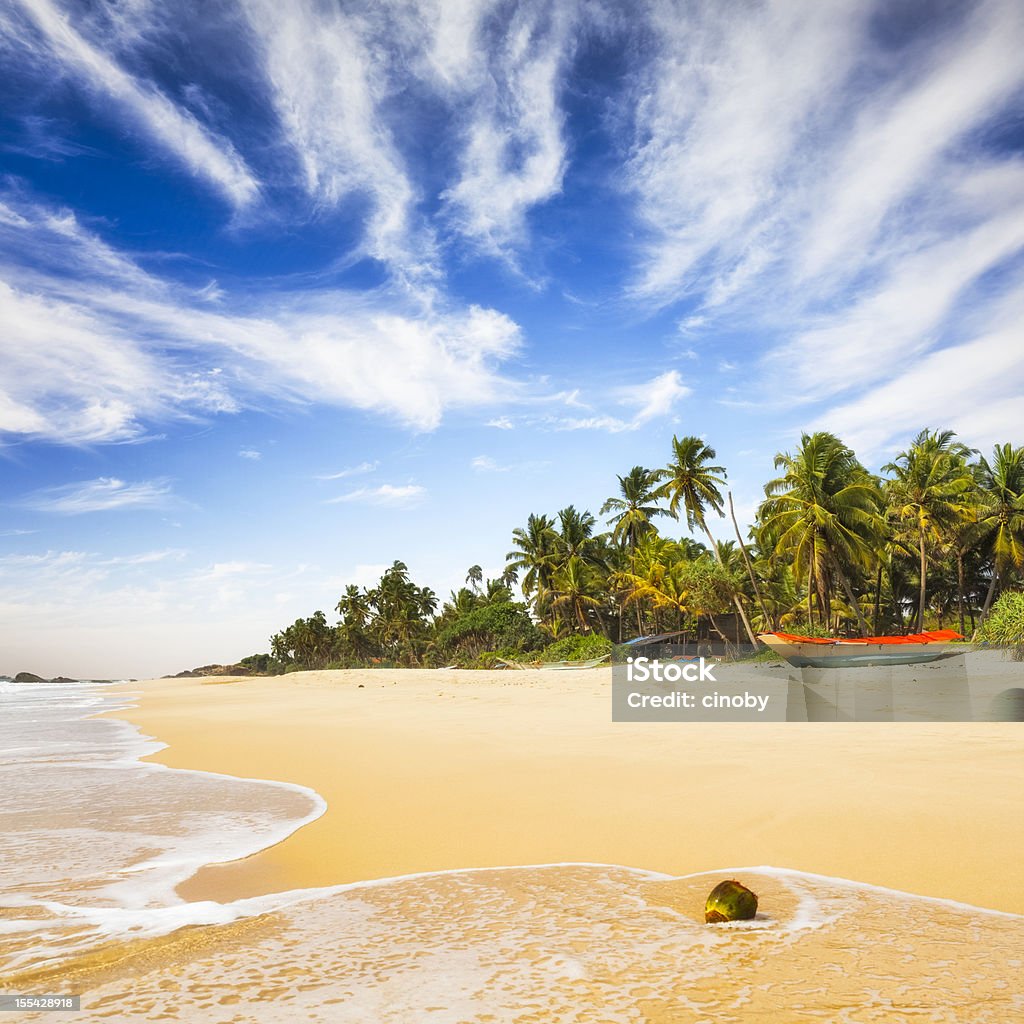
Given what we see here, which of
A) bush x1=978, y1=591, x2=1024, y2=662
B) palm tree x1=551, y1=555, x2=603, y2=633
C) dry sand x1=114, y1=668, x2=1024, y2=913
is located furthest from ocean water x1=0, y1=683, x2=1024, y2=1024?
palm tree x1=551, y1=555, x2=603, y2=633

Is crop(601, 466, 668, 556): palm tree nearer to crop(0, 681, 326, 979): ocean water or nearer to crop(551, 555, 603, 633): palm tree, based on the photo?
crop(551, 555, 603, 633): palm tree

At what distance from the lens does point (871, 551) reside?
3291 centimetres

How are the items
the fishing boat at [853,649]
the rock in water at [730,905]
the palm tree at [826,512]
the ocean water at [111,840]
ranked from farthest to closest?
the palm tree at [826,512], the fishing boat at [853,649], the ocean water at [111,840], the rock in water at [730,905]

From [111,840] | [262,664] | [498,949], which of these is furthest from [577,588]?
[262,664]

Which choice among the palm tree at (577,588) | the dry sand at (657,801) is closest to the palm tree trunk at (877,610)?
the palm tree at (577,588)

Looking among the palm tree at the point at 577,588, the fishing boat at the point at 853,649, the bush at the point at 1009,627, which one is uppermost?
the palm tree at the point at 577,588

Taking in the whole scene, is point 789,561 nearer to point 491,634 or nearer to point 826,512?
point 826,512

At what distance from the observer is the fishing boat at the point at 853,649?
20.1m

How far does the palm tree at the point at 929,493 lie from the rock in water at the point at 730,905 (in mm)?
35987

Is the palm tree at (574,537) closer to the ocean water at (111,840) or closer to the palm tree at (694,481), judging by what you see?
the palm tree at (694,481)

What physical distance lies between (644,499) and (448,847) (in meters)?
45.4

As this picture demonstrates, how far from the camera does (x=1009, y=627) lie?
1848cm

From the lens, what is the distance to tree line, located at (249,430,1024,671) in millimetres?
33594

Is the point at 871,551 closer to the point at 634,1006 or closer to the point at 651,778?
the point at 651,778
